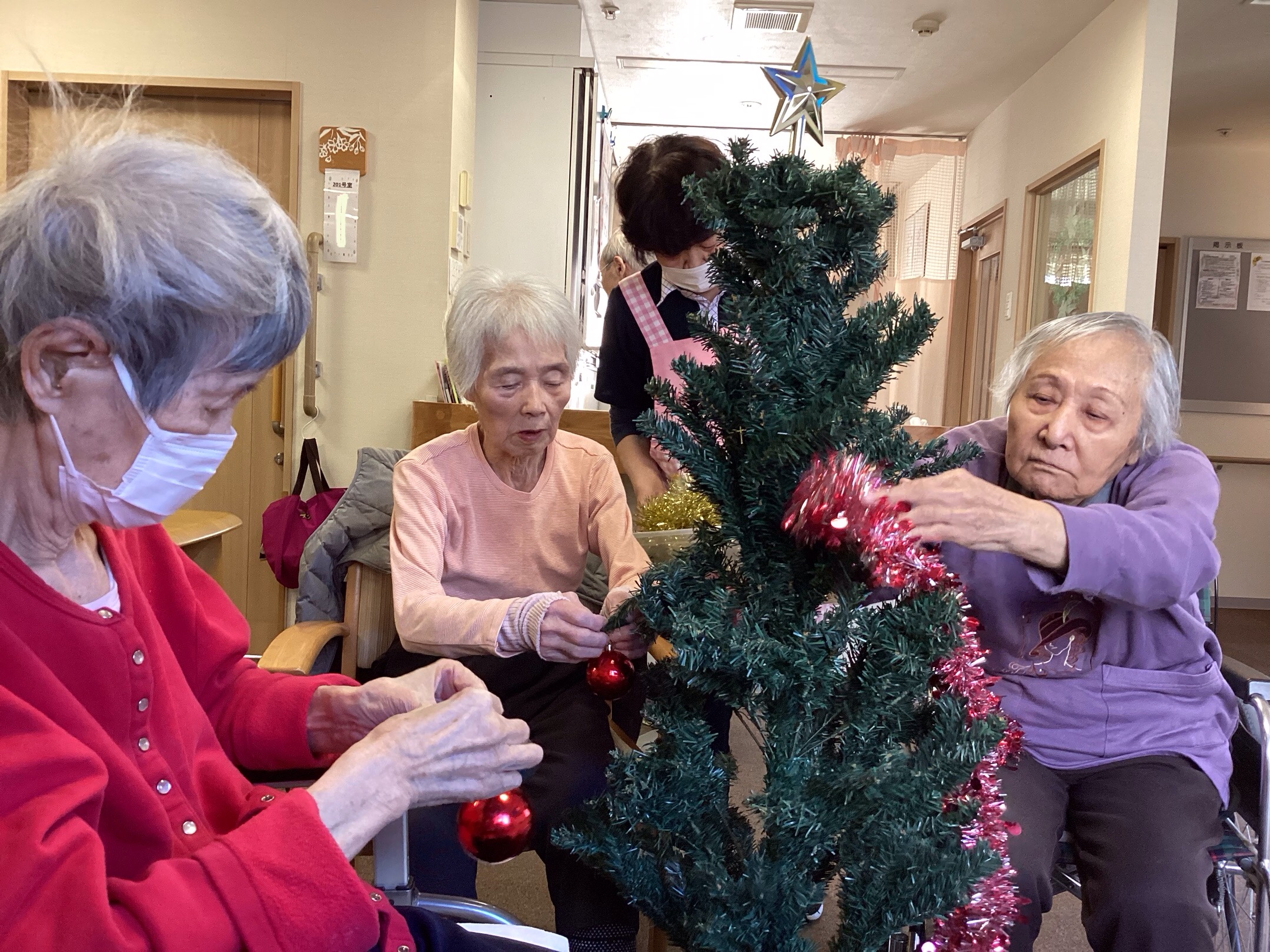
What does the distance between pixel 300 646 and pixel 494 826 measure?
857 mm

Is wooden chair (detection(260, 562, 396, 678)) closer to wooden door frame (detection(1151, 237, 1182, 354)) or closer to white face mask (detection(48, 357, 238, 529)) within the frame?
white face mask (detection(48, 357, 238, 529))

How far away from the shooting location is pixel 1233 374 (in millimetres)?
7277

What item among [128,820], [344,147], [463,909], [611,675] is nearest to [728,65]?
[344,147]

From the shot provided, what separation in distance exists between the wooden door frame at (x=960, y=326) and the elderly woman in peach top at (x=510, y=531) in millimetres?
6811

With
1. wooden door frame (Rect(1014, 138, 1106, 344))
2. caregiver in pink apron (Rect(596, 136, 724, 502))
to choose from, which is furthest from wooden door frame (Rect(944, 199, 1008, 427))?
caregiver in pink apron (Rect(596, 136, 724, 502))

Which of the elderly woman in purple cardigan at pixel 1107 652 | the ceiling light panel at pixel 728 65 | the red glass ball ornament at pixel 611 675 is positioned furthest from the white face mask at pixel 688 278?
the ceiling light panel at pixel 728 65

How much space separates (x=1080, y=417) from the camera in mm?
1498

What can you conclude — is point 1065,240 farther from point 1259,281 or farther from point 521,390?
point 521,390

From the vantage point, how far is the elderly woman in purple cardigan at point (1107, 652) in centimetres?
137

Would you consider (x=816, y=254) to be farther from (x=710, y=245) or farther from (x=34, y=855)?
(x=710, y=245)

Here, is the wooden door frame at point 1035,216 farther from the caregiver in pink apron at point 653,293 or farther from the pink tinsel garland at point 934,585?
the pink tinsel garland at point 934,585

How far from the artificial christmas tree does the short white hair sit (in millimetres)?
782

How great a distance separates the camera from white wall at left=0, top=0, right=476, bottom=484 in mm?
4109

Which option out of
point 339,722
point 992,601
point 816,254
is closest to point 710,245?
point 992,601
